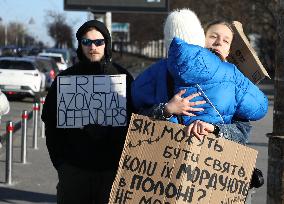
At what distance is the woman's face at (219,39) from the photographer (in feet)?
11.9

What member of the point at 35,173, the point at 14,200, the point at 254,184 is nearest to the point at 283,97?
the point at 254,184

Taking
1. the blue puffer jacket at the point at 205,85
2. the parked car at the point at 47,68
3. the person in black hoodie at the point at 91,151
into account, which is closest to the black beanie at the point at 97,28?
the person in black hoodie at the point at 91,151

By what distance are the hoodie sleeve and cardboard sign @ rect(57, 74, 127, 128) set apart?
0.94 meters

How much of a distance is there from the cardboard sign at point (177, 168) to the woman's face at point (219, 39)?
53cm

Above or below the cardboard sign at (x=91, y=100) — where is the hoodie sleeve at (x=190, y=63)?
above

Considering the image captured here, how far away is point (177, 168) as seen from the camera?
3357mm

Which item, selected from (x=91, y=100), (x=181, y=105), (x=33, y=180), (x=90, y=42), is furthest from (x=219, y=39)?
(x=33, y=180)

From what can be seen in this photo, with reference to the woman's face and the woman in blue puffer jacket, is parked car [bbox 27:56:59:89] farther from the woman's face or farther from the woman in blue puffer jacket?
the woman in blue puffer jacket

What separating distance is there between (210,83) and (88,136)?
1118 mm

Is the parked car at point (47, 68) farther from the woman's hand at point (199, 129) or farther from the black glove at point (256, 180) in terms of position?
the woman's hand at point (199, 129)

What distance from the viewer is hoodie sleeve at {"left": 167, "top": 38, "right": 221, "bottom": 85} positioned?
3271 mm

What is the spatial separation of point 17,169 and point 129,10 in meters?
5.80

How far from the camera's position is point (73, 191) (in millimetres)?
4168

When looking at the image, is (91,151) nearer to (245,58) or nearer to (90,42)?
(90,42)
